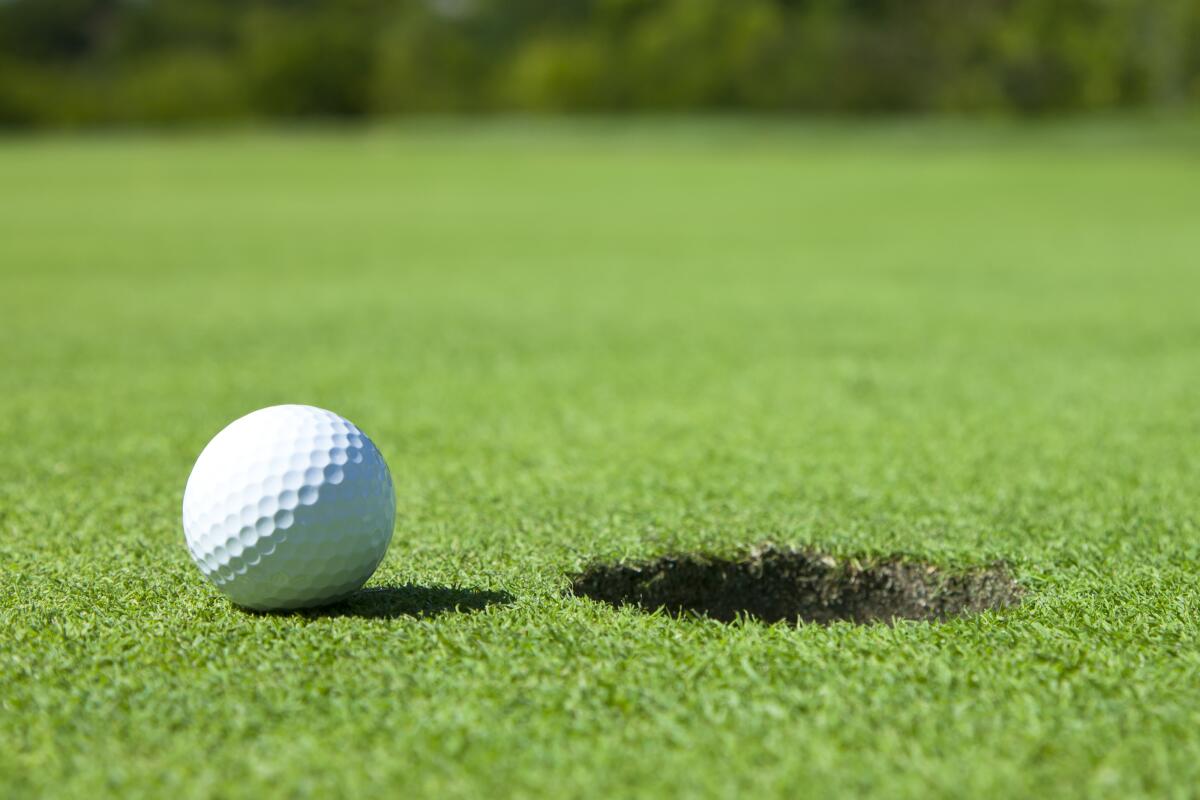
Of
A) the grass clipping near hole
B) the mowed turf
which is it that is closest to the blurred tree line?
the mowed turf

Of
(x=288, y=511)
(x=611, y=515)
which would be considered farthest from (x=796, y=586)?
(x=288, y=511)

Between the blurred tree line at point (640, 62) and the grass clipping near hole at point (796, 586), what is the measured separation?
1355 inches

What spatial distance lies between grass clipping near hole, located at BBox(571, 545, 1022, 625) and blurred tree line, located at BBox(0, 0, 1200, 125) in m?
34.4

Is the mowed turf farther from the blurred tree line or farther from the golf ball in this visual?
the blurred tree line

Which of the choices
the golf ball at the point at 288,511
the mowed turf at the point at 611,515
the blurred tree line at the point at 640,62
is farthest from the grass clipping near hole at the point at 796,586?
the blurred tree line at the point at 640,62

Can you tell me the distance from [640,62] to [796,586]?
40.9 metres

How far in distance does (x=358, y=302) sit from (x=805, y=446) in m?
4.51

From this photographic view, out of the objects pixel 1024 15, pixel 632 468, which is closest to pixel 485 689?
pixel 632 468

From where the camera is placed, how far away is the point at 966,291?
802 cm

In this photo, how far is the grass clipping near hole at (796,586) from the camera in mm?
2502

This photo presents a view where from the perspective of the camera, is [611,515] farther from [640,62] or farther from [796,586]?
[640,62]

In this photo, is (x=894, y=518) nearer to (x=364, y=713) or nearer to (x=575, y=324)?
(x=364, y=713)

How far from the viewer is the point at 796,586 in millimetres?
2625

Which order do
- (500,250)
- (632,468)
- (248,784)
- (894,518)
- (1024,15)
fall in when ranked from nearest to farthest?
1. (248,784)
2. (894,518)
3. (632,468)
4. (500,250)
5. (1024,15)
